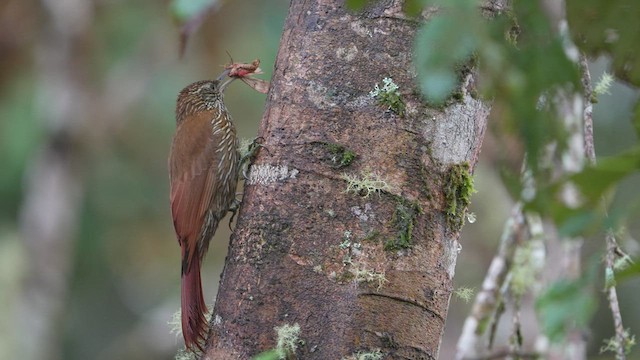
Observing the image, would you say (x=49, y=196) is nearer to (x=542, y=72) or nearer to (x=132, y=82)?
(x=132, y=82)

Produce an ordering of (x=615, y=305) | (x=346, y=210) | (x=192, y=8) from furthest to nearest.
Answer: (x=615, y=305)
(x=346, y=210)
(x=192, y=8)

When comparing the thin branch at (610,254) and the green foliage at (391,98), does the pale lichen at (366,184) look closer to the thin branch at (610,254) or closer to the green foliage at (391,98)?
the green foliage at (391,98)

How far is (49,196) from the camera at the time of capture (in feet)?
20.9

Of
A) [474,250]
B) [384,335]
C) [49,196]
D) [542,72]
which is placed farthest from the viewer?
[474,250]

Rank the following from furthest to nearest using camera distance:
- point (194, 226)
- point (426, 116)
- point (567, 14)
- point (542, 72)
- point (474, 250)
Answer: point (474, 250), point (194, 226), point (426, 116), point (567, 14), point (542, 72)

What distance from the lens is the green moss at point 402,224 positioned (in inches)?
81.4

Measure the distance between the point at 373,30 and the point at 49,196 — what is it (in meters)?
4.64

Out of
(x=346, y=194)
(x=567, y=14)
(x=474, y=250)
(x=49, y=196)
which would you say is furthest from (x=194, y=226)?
(x=474, y=250)

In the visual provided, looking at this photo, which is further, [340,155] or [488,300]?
[488,300]

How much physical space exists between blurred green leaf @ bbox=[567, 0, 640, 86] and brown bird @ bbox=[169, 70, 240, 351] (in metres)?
1.98

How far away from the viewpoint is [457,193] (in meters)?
2.19

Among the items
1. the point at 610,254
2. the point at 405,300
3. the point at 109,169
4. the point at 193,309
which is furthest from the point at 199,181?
the point at 109,169

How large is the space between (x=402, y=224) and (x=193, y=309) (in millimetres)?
914

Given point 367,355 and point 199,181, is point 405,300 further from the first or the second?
point 199,181
